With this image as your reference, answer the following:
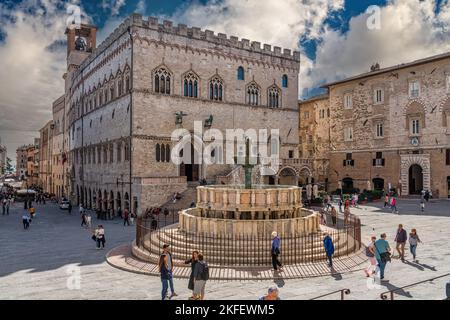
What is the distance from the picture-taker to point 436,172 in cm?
3675

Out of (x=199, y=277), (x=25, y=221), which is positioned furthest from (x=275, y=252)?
(x=25, y=221)

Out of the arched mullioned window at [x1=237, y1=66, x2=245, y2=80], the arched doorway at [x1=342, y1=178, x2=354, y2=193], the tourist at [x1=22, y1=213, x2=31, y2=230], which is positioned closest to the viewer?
the tourist at [x1=22, y1=213, x2=31, y2=230]

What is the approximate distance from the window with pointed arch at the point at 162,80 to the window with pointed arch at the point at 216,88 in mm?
4585

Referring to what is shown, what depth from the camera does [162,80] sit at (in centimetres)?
3450

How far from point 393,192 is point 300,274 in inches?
1220

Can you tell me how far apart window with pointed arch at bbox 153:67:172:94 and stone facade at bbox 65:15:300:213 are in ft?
0.30

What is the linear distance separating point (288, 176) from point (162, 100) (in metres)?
16.3

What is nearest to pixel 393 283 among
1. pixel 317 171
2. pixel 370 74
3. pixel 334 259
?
pixel 334 259

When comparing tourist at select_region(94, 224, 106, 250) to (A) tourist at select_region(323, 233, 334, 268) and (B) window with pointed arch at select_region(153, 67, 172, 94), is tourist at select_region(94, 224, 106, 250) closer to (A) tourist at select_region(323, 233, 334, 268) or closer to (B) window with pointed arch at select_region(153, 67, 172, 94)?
(A) tourist at select_region(323, 233, 334, 268)

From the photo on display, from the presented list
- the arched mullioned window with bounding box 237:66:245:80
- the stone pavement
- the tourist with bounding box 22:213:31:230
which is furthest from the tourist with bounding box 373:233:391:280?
the arched mullioned window with bounding box 237:66:245:80

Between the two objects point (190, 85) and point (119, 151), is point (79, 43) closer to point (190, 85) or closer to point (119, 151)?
point (119, 151)

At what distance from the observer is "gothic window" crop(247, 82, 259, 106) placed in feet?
132

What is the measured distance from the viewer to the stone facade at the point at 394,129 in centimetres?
3650
